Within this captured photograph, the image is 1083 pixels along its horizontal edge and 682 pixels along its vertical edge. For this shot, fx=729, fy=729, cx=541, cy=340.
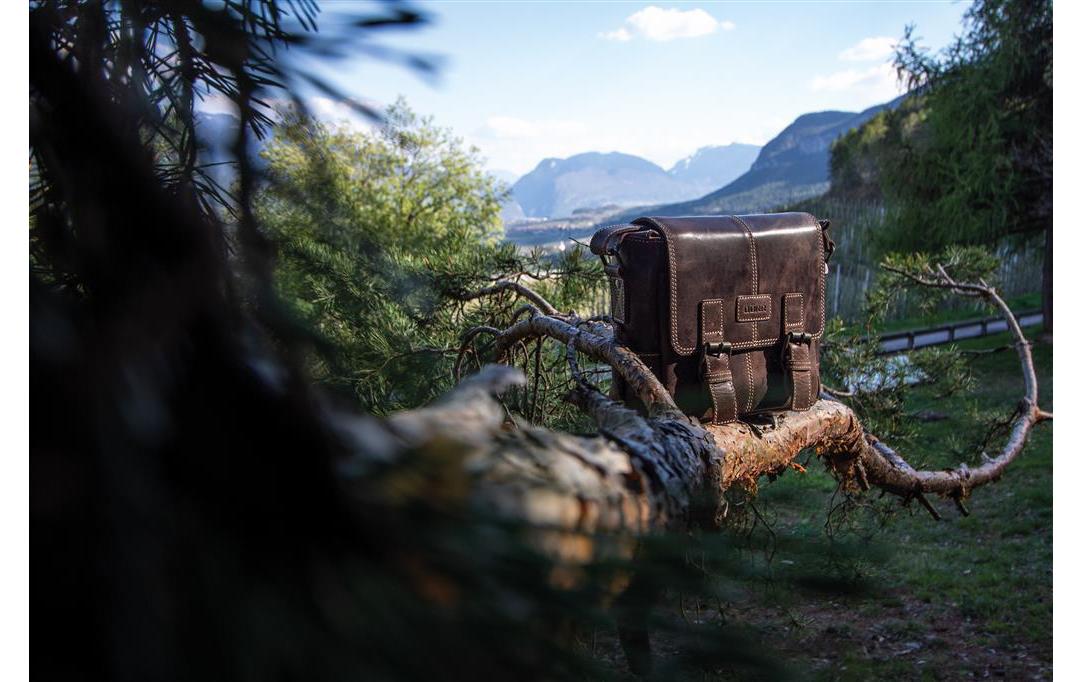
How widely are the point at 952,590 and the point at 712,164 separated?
30.2 ft

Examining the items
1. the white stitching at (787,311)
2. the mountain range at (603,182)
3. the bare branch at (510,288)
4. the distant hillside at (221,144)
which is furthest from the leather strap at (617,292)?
the mountain range at (603,182)

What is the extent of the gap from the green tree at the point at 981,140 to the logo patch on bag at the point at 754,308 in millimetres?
5671

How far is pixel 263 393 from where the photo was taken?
0.20 meters

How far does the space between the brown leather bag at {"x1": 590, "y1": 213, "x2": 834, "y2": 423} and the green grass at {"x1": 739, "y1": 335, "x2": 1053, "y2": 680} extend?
0.64m

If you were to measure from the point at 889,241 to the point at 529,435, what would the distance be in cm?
691

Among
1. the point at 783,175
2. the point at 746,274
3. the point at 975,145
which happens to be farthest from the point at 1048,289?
the point at 746,274

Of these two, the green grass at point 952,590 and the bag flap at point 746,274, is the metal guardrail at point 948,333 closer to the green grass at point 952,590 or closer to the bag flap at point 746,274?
the green grass at point 952,590

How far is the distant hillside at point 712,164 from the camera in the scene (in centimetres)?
874

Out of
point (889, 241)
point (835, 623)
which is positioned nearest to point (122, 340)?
point (835, 623)

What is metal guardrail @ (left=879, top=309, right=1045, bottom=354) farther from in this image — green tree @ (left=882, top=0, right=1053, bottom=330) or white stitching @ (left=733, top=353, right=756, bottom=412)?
white stitching @ (left=733, top=353, right=756, bottom=412)

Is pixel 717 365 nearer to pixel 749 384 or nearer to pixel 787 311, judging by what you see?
pixel 749 384

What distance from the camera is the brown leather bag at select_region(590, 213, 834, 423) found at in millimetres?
1445

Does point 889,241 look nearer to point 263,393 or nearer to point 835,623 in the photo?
point 835,623

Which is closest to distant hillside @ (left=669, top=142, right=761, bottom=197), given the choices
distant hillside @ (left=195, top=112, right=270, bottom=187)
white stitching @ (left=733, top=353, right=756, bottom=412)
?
white stitching @ (left=733, top=353, right=756, bottom=412)
